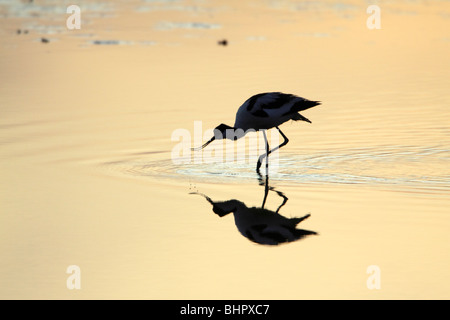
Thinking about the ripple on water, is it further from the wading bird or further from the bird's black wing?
the bird's black wing

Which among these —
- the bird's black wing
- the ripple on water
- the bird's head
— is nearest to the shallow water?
the ripple on water

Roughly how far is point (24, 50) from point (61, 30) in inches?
106

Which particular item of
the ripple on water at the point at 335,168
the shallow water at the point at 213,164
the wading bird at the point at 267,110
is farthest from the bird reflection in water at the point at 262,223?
the wading bird at the point at 267,110

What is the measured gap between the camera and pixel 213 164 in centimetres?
1053

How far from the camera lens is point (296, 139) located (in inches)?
459

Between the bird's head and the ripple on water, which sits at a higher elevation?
the bird's head

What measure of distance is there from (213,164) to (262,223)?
8.15ft

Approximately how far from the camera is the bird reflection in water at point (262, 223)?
303 inches

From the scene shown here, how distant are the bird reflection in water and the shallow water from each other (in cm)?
10

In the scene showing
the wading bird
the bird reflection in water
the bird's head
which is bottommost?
the bird reflection in water

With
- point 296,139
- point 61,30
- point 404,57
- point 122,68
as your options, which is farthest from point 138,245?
point 61,30

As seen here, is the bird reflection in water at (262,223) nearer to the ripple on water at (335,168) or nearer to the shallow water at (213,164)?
the shallow water at (213,164)

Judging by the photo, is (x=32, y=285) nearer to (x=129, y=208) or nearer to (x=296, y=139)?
(x=129, y=208)

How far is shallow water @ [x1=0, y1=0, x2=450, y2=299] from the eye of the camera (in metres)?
6.81
